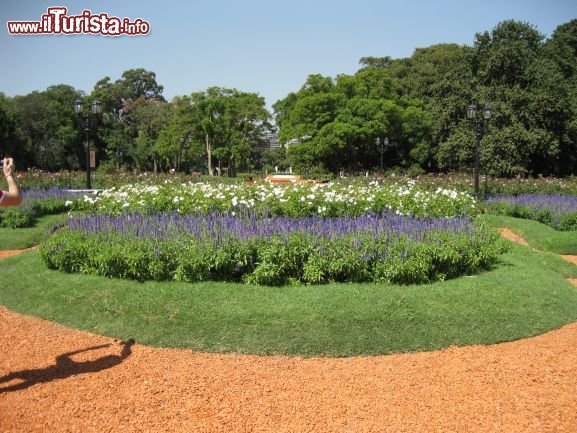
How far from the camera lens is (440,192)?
37.2ft

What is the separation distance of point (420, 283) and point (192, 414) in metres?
3.65

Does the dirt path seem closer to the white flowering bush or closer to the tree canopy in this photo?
the white flowering bush

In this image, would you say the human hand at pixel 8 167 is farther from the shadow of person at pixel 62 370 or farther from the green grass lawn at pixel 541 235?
the green grass lawn at pixel 541 235

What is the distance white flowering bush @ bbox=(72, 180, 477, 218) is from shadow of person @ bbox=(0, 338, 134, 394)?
167 inches

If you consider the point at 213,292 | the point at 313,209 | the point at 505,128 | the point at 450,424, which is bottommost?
the point at 450,424

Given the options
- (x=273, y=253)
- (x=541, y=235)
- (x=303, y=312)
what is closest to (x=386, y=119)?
(x=541, y=235)

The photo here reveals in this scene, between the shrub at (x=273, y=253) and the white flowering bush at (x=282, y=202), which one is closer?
the shrub at (x=273, y=253)

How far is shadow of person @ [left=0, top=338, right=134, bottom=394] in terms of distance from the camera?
14.1 ft

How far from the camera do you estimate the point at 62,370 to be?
178 inches

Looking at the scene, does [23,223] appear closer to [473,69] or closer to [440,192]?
[440,192]

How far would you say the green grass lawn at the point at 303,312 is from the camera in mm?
5055

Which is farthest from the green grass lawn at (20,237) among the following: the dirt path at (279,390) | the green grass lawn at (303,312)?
the dirt path at (279,390)

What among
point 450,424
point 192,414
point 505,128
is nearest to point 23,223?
point 192,414

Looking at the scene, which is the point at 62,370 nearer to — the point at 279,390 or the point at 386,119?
the point at 279,390
